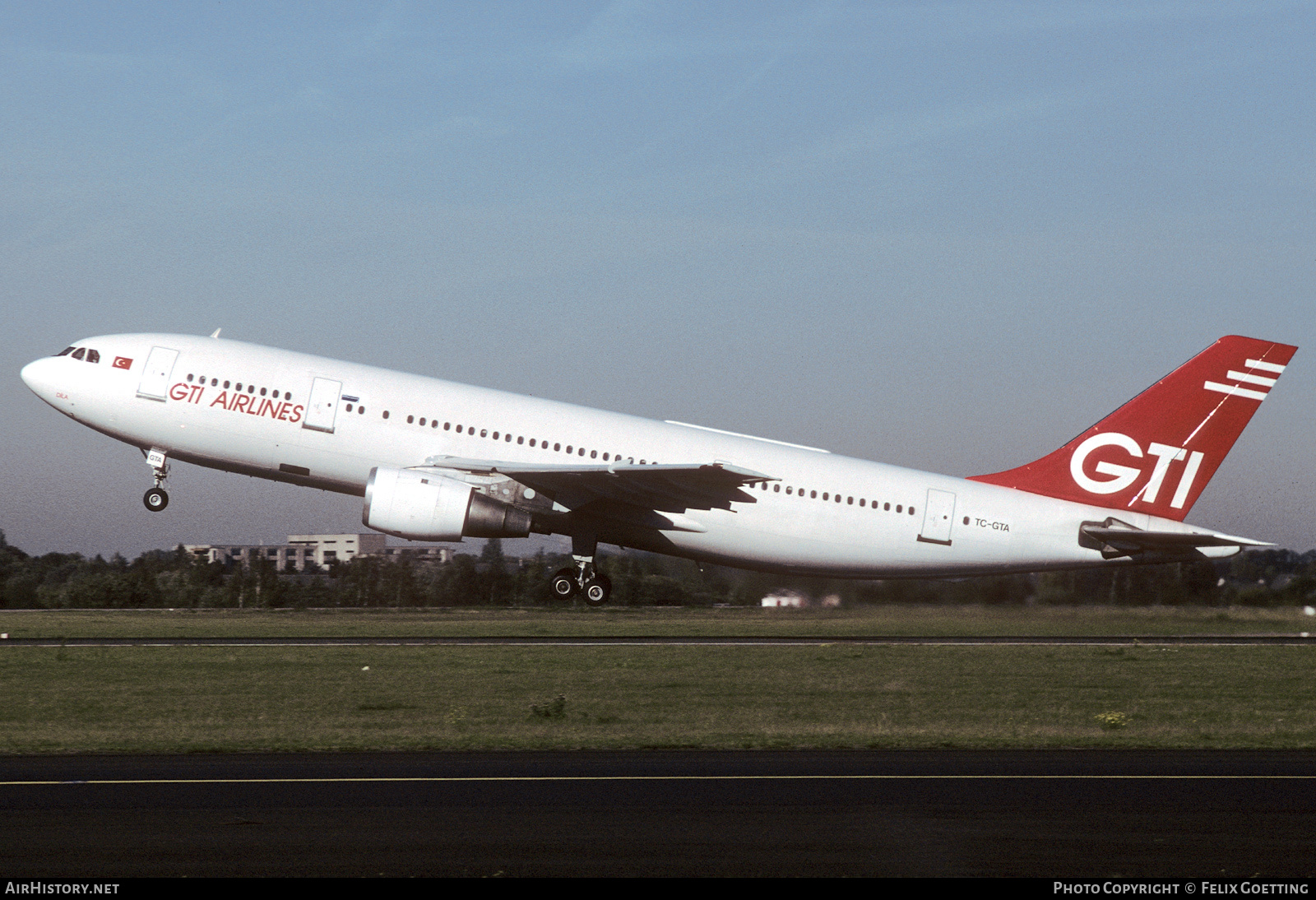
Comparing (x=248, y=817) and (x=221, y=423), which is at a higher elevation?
(x=221, y=423)

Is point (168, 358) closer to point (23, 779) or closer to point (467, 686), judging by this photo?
point (467, 686)

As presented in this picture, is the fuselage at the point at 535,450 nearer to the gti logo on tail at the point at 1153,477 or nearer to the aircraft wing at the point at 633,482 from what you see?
the aircraft wing at the point at 633,482

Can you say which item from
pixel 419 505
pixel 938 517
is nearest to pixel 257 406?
pixel 419 505

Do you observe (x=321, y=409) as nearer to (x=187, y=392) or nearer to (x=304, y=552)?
(x=187, y=392)

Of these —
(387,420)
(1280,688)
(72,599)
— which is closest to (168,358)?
(387,420)

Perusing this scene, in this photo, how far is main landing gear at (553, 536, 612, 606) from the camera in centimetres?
3428

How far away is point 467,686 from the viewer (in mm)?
25297

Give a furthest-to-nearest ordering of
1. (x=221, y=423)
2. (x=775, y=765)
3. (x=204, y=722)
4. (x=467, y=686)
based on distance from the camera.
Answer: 1. (x=221, y=423)
2. (x=467, y=686)
3. (x=204, y=722)
4. (x=775, y=765)

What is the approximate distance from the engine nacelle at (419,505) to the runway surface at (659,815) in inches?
552

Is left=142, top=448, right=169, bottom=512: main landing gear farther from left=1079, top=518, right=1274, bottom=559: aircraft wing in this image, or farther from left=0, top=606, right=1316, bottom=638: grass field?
left=1079, top=518, right=1274, bottom=559: aircraft wing

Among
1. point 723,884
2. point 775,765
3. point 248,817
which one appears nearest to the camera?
point 723,884

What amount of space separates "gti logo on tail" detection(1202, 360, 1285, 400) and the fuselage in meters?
3.60

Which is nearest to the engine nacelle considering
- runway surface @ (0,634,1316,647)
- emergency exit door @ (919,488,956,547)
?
runway surface @ (0,634,1316,647)

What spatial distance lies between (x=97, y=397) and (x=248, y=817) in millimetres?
22796
